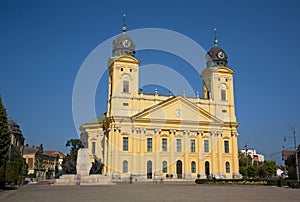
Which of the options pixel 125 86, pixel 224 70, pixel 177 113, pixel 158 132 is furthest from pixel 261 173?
pixel 125 86

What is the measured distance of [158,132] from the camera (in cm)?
6200

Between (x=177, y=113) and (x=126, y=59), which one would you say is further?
(x=177, y=113)

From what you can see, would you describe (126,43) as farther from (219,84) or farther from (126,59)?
(219,84)

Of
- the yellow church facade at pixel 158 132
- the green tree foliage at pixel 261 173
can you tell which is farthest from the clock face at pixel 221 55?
the green tree foliage at pixel 261 173

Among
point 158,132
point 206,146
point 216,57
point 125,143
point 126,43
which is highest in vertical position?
point 126,43

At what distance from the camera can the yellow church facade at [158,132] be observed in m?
60.5

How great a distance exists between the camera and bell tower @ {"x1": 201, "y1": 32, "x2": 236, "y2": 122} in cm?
6844

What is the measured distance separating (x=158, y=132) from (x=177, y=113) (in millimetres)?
5136

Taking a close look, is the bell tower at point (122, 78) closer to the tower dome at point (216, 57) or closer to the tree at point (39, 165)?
the tower dome at point (216, 57)

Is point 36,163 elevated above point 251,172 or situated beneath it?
elevated above

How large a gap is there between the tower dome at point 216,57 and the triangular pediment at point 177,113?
1144cm

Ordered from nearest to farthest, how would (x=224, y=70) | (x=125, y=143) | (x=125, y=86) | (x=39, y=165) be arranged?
(x=125, y=143) < (x=125, y=86) < (x=224, y=70) < (x=39, y=165)

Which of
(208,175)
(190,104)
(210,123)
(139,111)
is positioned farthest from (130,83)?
(208,175)

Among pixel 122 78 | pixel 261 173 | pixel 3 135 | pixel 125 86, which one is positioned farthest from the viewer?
pixel 261 173
